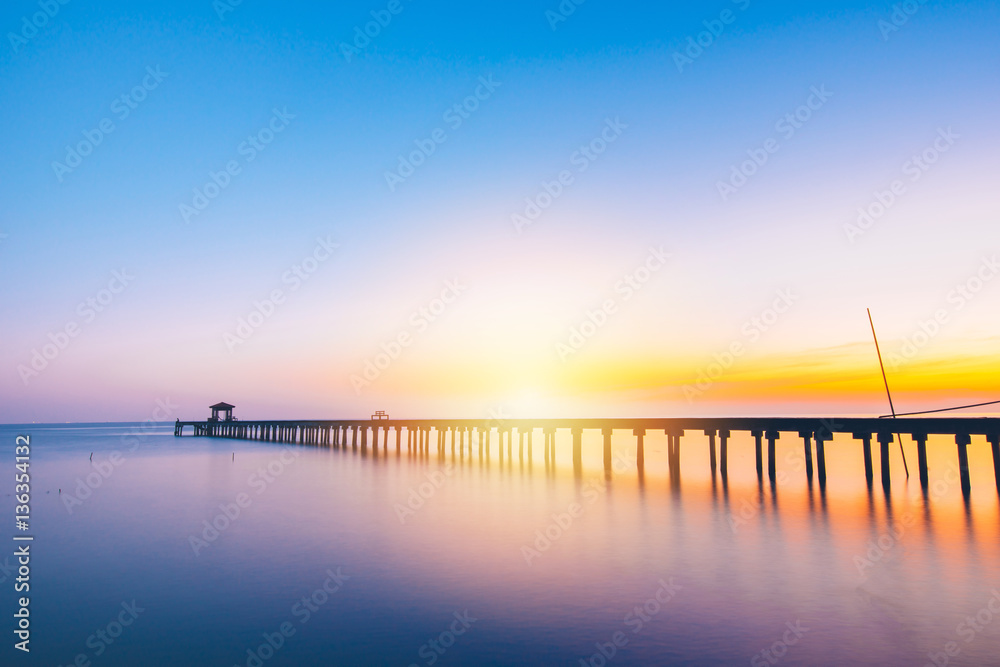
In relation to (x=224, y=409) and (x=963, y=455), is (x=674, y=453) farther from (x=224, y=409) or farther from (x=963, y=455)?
(x=224, y=409)

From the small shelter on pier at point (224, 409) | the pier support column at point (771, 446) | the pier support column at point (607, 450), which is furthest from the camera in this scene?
the small shelter on pier at point (224, 409)

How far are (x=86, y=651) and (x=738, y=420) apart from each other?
24.0 metres

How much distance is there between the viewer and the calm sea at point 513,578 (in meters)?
8.69

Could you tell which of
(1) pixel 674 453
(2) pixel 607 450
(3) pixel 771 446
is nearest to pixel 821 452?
(3) pixel 771 446

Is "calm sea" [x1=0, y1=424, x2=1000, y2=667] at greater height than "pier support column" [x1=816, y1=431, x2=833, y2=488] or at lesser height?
lesser

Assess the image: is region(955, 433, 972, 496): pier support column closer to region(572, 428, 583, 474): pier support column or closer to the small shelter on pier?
region(572, 428, 583, 474): pier support column

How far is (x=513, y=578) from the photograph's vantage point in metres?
12.5

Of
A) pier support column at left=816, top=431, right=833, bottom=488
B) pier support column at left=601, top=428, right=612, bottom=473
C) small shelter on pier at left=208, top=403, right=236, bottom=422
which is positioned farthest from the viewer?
small shelter on pier at left=208, top=403, right=236, bottom=422

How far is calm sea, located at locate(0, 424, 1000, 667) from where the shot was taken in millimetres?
8688

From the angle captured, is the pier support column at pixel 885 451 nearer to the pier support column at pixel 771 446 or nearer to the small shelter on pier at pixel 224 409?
the pier support column at pixel 771 446

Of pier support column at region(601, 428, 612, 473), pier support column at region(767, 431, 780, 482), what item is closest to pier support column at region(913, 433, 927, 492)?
pier support column at region(767, 431, 780, 482)

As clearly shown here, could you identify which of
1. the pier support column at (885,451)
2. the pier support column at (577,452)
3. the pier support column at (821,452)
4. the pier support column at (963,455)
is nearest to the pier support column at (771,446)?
the pier support column at (821,452)

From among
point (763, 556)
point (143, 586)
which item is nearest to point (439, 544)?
point (143, 586)

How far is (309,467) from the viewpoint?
39.5m
